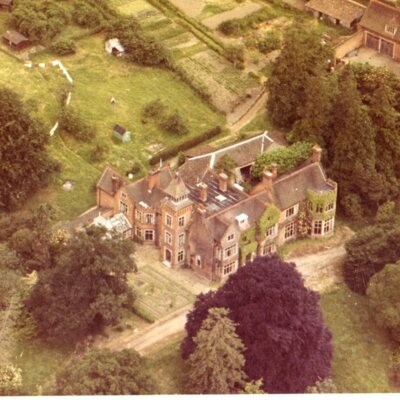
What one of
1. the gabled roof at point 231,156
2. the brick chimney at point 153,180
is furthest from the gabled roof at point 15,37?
the brick chimney at point 153,180

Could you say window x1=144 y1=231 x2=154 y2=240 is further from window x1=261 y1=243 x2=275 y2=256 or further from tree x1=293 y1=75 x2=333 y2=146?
tree x1=293 y1=75 x2=333 y2=146

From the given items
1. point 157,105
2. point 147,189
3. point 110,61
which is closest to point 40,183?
point 147,189

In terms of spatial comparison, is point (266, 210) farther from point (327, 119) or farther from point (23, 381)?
point (23, 381)

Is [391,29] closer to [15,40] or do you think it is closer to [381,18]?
[381,18]

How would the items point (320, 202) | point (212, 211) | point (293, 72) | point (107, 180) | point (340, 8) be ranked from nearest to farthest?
point (212, 211), point (320, 202), point (107, 180), point (293, 72), point (340, 8)

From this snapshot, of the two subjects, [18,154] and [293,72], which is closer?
[18,154]

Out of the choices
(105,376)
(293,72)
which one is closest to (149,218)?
(105,376)

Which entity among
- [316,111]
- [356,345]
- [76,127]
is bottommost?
[356,345]
